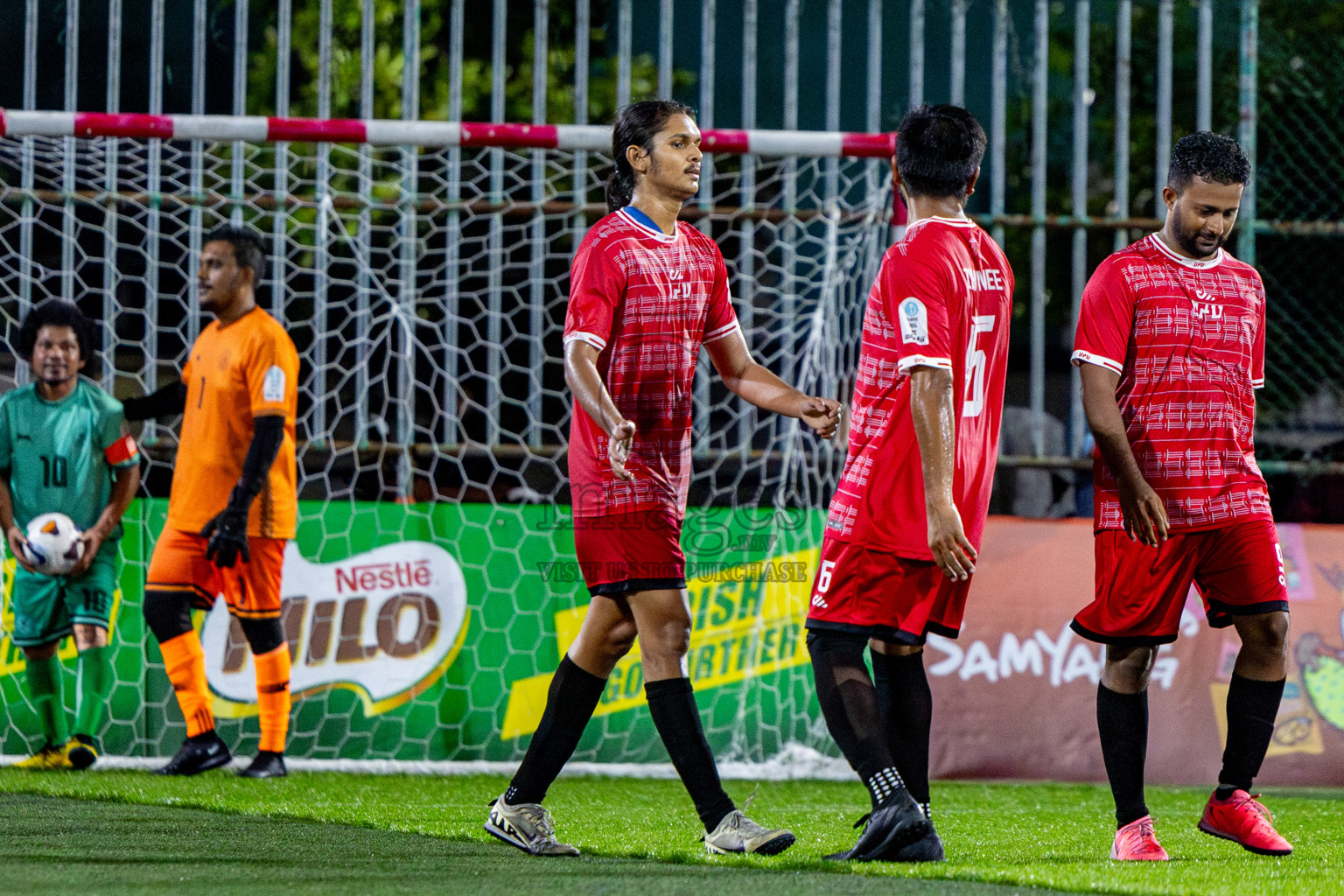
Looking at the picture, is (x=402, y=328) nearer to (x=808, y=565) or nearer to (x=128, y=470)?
(x=128, y=470)

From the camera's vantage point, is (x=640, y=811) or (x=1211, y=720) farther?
(x=1211, y=720)

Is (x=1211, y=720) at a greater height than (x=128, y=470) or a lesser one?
lesser

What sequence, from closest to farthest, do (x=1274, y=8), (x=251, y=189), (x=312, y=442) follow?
(x=312, y=442) → (x=251, y=189) → (x=1274, y=8)

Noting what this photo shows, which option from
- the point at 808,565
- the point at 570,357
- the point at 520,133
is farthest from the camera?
the point at 808,565

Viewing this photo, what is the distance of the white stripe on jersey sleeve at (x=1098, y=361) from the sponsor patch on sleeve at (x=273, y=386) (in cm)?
288

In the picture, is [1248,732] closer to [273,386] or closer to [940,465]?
[940,465]

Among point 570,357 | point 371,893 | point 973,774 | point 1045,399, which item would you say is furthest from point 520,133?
point 1045,399

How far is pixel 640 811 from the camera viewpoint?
4730 millimetres

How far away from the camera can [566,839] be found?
396 centimetres

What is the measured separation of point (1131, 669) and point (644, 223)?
1.58 m

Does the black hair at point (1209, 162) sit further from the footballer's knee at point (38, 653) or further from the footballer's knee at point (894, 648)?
the footballer's knee at point (38, 653)

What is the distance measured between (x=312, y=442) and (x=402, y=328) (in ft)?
2.19

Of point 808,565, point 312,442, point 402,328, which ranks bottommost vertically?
point 808,565

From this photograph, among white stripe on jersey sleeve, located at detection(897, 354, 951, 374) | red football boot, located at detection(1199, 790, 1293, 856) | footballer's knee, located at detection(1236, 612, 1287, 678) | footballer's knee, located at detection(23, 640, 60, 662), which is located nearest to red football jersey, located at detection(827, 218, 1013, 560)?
white stripe on jersey sleeve, located at detection(897, 354, 951, 374)
